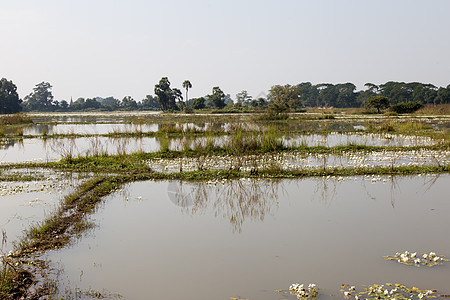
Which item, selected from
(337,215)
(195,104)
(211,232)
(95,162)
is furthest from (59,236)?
(195,104)

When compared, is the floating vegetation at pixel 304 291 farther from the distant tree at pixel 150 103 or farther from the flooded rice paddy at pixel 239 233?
the distant tree at pixel 150 103

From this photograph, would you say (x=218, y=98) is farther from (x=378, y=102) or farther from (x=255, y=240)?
(x=255, y=240)

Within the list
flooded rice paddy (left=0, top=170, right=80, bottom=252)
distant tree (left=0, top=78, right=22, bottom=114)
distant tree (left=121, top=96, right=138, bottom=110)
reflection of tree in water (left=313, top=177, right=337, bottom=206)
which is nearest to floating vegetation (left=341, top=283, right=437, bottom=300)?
reflection of tree in water (left=313, top=177, right=337, bottom=206)

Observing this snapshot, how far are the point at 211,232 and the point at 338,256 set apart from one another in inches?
93.9

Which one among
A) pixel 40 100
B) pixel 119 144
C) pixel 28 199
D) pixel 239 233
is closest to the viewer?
pixel 239 233

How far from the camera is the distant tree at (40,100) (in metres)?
100

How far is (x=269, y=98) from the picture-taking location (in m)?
71.7

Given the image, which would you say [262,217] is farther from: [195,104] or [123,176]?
[195,104]

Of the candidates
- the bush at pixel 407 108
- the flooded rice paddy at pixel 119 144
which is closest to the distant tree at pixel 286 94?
the bush at pixel 407 108

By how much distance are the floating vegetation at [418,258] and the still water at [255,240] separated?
120mm

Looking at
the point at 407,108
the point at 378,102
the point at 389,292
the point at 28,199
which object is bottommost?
the point at 389,292

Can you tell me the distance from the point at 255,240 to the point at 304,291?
1980 mm

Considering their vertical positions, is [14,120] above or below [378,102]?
below

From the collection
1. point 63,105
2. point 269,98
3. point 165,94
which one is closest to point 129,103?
point 63,105
